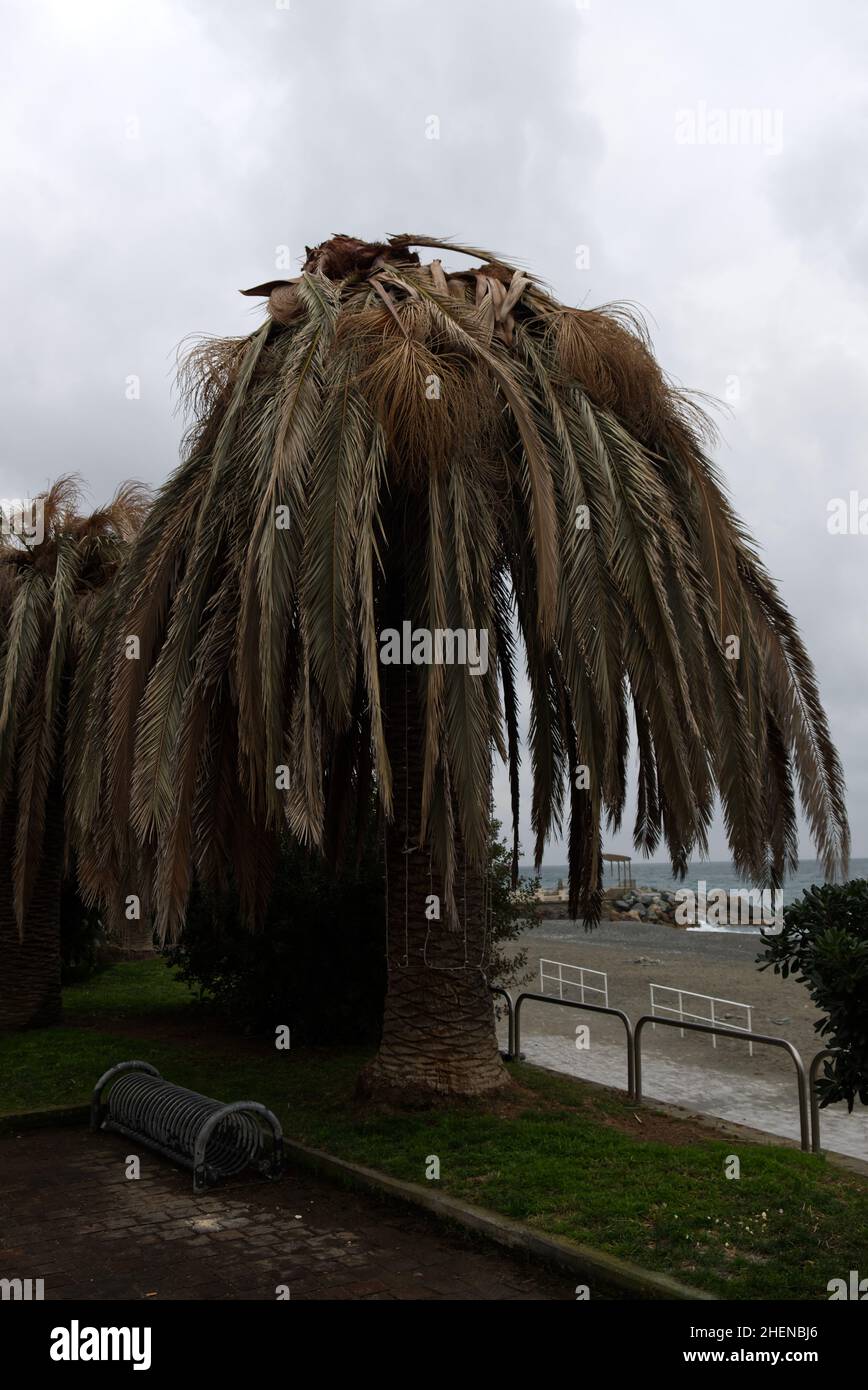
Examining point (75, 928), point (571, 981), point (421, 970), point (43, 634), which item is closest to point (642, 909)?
point (571, 981)

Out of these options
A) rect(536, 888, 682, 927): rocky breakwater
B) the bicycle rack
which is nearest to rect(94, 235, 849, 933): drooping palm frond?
the bicycle rack

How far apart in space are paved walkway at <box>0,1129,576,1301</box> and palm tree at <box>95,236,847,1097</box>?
179 centimetres

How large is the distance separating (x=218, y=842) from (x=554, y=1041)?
925 cm

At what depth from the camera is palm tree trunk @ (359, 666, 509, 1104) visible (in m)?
8.63

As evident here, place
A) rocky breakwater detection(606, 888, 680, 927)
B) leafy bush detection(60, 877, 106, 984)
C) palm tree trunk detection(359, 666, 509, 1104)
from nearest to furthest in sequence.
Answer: palm tree trunk detection(359, 666, 509, 1104), leafy bush detection(60, 877, 106, 984), rocky breakwater detection(606, 888, 680, 927)

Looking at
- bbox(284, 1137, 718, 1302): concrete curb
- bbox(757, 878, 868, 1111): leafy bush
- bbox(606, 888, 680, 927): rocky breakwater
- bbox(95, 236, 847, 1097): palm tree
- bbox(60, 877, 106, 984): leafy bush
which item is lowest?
bbox(606, 888, 680, 927): rocky breakwater

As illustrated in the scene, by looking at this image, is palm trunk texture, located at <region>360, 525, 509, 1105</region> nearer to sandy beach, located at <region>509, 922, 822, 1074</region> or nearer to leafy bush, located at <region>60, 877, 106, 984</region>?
sandy beach, located at <region>509, 922, 822, 1074</region>

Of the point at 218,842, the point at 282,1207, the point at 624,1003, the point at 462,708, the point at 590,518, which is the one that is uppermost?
the point at 590,518

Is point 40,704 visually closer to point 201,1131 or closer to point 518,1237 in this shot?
point 201,1131

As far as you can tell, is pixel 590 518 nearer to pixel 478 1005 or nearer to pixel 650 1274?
pixel 478 1005

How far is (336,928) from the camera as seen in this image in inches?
464

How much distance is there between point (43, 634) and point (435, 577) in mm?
6896
